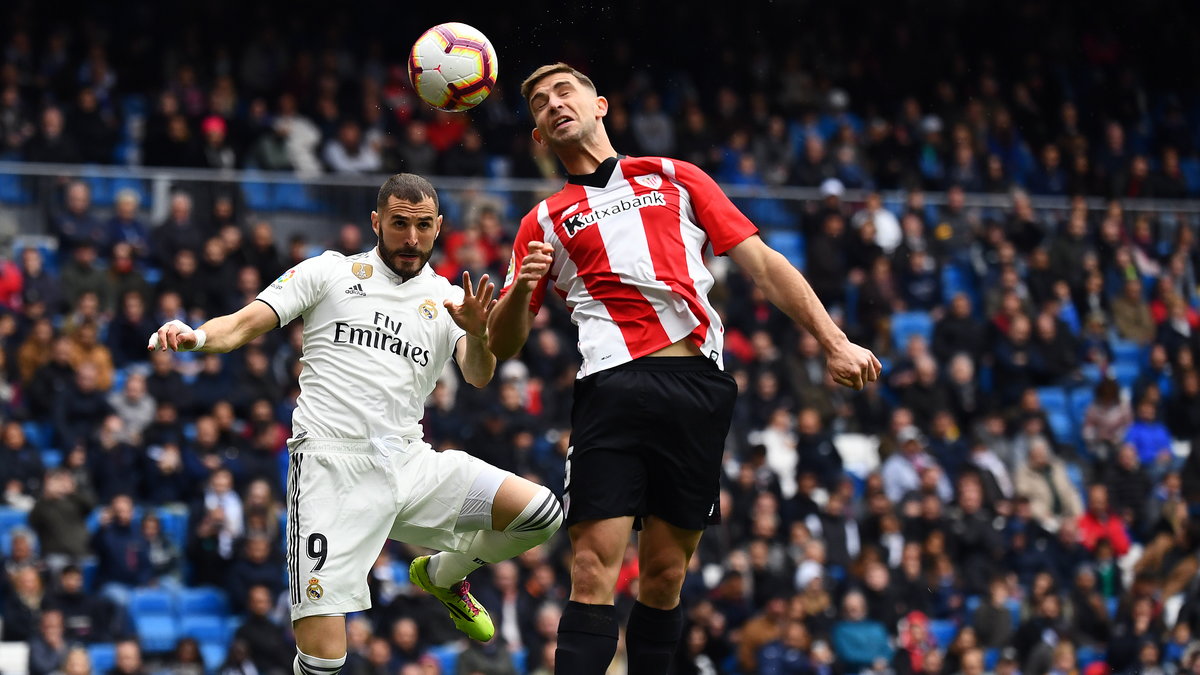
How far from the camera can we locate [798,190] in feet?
66.1

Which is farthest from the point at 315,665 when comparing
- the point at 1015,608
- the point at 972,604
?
the point at 1015,608

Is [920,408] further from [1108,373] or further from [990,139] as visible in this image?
[990,139]

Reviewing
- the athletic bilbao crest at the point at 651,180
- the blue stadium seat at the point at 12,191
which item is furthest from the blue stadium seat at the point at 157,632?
the athletic bilbao crest at the point at 651,180

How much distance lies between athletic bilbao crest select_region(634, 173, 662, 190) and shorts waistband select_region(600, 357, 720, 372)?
744 mm

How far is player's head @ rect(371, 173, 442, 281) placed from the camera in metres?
7.70

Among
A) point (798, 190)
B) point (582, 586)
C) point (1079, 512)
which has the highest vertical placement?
point (798, 190)

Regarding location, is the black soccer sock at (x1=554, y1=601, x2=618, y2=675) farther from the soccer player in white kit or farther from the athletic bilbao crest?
the athletic bilbao crest

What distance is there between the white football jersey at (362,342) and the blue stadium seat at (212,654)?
22.0 ft

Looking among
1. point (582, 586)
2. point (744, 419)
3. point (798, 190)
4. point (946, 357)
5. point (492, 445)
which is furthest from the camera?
point (798, 190)

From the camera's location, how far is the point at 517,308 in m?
6.97

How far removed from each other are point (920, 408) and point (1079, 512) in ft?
6.49

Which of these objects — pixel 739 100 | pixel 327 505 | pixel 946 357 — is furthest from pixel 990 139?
pixel 327 505

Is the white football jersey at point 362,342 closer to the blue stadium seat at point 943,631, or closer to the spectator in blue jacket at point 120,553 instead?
the spectator in blue jacket at point 120,553

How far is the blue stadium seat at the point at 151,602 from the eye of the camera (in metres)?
14.4
